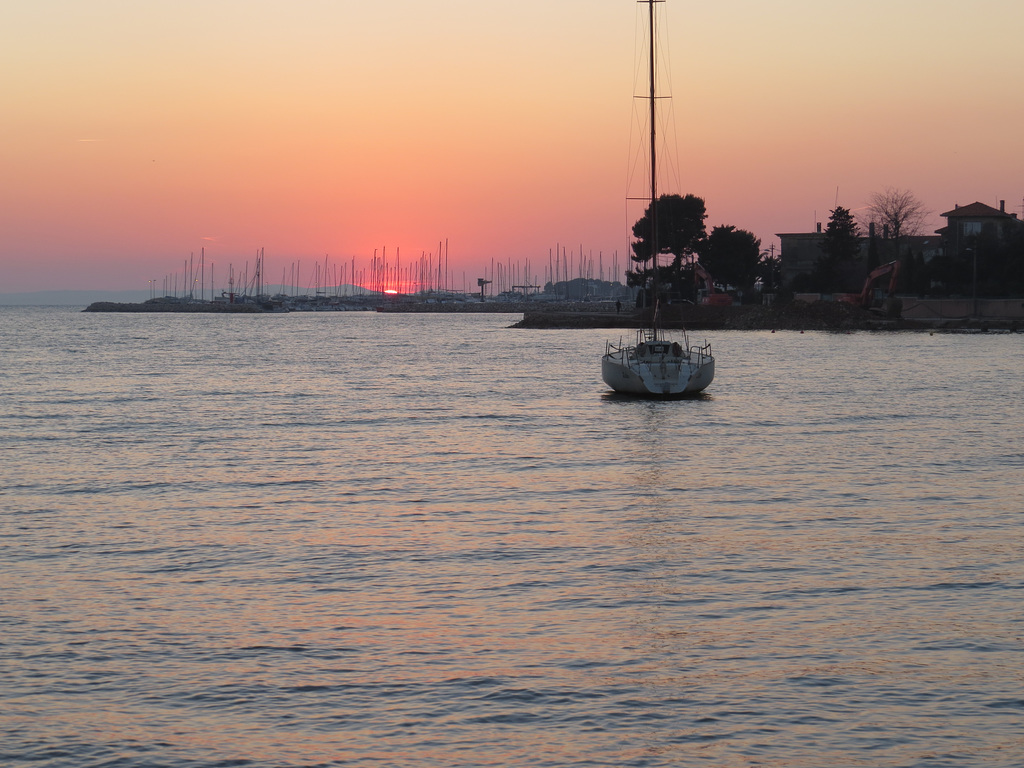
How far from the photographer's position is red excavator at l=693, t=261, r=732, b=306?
422ft

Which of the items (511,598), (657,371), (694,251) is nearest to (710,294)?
(694,251)

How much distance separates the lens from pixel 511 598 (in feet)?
42.4

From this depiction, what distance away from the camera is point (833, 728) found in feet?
29.2

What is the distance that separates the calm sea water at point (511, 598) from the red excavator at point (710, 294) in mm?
98281

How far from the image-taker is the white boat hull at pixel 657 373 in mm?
41969

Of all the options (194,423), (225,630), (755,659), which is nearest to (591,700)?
(755,659)

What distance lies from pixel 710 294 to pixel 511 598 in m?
121

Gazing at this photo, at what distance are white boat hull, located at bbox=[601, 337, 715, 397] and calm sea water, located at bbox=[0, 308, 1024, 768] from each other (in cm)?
1016

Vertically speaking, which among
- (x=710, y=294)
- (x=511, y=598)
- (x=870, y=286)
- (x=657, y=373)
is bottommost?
(x=511, y=598)

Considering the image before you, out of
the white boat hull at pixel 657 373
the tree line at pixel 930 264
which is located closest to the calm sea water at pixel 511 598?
the white boat hull at pixel 657 373

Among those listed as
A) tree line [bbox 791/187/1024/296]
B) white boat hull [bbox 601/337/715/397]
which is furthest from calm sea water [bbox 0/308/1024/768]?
tree line [bbox 791/187/1024/296]

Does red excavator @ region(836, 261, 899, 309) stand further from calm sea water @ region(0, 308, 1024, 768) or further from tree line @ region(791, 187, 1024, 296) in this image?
calm sea water @ region(0, 308, 1024, 768)

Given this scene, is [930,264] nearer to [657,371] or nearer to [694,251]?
[694,251]

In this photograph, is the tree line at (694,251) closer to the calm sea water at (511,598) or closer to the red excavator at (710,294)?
the red excavator at (710,294)
